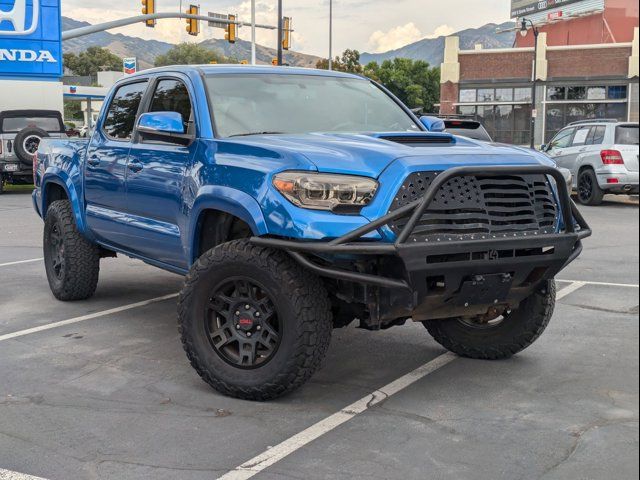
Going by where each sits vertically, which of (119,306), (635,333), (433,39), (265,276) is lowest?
(119,306)

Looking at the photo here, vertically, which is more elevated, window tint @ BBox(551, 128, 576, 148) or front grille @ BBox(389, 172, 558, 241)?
window tint @ BBox(551, 128, 576, 148)

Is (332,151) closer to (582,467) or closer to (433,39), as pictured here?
(582,467)

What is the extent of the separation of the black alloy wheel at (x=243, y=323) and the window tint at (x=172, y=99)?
147cm

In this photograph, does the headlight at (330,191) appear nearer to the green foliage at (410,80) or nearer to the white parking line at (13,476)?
the white parking line at (13,476)

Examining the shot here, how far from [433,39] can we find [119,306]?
243 inches

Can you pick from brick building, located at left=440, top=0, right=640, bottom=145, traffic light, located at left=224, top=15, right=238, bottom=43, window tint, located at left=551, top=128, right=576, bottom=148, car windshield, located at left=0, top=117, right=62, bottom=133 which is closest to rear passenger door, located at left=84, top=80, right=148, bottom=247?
window tint, located at left=551, top=128, right=576, bottom=148

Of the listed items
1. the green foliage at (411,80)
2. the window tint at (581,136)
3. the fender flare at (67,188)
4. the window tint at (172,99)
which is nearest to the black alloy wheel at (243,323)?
the window tint at (172,99)

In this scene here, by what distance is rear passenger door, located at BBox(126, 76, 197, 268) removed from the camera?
18.0 ft

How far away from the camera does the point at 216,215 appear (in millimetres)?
5180

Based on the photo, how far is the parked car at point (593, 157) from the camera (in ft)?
53.4

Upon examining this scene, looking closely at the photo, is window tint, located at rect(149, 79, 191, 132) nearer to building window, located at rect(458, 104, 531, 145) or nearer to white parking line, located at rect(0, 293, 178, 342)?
white parking line, located at rect(0, 293, 178, 342)

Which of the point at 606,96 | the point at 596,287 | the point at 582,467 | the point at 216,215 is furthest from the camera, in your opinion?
the point at 606,96

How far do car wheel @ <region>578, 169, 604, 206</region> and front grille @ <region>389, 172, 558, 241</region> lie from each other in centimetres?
1313

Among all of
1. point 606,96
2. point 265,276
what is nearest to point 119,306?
point 265,276
